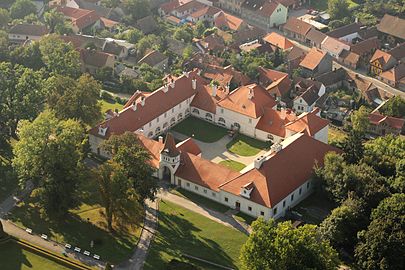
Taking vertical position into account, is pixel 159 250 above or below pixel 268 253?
below

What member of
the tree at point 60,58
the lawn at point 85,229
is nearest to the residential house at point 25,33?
the tree at point 60,58

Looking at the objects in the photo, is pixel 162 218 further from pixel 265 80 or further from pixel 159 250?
pixel 265 80

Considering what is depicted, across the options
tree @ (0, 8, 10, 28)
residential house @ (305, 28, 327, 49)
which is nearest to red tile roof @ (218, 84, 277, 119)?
residential house @ (305, 28, 327, 49)

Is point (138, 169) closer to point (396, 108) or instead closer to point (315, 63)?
point (396, 108)

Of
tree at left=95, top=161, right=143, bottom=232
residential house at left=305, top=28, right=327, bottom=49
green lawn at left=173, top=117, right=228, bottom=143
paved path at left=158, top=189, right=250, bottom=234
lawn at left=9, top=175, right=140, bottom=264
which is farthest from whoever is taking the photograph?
residential house at left=305, top=28, right=327, bottom=49

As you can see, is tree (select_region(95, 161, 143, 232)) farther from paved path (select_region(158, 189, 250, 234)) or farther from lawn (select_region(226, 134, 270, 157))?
lawn (select_region(226, 134, 270, 157))

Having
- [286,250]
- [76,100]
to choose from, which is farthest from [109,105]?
[286,250]

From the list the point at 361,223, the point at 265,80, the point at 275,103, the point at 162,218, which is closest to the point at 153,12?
the point at 265,80
